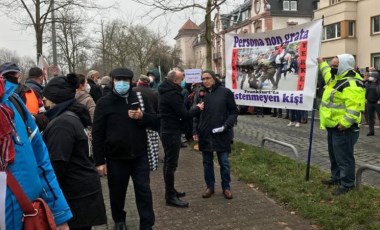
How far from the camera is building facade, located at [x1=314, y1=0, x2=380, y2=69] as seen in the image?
118 feet

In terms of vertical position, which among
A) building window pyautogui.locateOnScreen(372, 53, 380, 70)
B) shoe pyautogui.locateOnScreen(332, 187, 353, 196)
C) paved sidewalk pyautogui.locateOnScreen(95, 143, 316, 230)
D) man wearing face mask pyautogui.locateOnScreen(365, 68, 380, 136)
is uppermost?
building window pyautogui.locateOnScreen(372, 53, 380, 70)

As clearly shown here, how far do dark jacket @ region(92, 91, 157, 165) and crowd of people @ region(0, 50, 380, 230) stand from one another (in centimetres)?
1

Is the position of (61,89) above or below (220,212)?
above

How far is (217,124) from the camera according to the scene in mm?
6285

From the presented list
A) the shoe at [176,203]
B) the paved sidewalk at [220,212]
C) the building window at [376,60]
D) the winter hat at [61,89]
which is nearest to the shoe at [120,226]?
the paved sidewalk at [220,212]

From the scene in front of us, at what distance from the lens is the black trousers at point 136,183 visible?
16.0 feet

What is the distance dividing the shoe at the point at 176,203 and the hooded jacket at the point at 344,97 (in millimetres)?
2320

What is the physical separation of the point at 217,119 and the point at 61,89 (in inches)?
122

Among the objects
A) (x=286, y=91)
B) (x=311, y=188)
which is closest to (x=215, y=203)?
(x=311, y=188)

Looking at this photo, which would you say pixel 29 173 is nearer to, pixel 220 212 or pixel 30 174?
pixel 30 174

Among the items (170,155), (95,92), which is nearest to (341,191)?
(170,155)

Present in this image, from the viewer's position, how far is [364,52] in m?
37.3

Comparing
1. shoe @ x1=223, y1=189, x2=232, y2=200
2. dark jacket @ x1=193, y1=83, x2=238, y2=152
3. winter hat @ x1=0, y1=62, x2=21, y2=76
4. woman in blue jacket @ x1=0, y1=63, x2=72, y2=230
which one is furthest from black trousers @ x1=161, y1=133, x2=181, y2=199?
woman in blue jacket @ x1=0, y1=63, x2=72, y2=230

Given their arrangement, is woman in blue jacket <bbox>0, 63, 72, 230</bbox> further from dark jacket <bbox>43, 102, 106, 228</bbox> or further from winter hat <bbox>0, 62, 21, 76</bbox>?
winter hat <bbox>0, 62, 21, 76</bbox>
